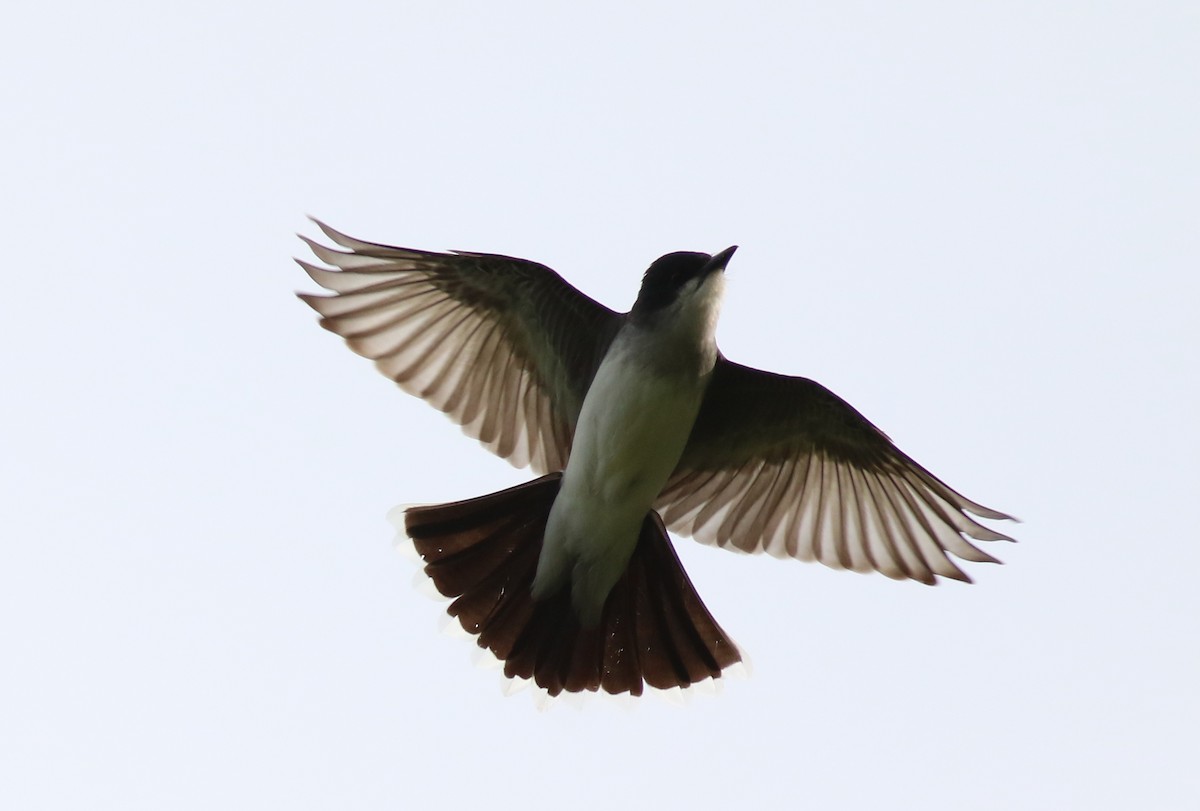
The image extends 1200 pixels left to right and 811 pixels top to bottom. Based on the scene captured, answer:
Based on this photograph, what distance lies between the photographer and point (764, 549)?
9344 millimetres

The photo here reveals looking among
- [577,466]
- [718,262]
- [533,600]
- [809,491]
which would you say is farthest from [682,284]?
[533,600]

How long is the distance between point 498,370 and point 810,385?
161cm

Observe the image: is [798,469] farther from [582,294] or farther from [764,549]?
[582,294]

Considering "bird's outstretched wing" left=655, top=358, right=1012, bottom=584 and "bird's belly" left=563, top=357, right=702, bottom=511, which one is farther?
"bird's outstretched wing" left=655, top=358, right=1012, bottom=584

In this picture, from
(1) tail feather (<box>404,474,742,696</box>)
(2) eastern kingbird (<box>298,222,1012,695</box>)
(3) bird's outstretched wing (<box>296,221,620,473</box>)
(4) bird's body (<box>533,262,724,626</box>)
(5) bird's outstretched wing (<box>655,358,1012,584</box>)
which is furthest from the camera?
(5) bird's outstretched wing (<box>655,358,1012,584</box>)

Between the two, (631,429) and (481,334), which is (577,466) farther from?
(481,334)

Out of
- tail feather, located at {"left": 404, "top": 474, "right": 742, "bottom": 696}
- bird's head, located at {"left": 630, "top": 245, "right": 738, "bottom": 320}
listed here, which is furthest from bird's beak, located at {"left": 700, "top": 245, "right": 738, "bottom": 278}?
tail feather, located at {"left": 404, "top": 474, "right": 742, "bottom": 696}

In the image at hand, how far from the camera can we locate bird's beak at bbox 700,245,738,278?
26.8ft

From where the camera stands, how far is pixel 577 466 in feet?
27.3

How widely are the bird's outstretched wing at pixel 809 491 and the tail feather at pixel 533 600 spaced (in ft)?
1.76

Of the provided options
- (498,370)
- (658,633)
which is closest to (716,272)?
(498,370)

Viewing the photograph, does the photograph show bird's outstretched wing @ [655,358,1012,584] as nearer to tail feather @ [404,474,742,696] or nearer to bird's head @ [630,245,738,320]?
tail feather @ [404,474,742,696]

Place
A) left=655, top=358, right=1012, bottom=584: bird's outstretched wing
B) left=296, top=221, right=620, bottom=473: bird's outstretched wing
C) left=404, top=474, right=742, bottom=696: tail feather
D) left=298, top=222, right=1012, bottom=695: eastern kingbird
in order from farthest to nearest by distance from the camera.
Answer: left=655, top=358, right=1012, bottom=584: bird's outstretched wing < left=404, top=474, right=742, bottom=696: tail feather < left=296, top=221, right=620, bottom=473: bird's outstretched wing < left=298, top=222, right=1012, bottom=695: eastern kingbird

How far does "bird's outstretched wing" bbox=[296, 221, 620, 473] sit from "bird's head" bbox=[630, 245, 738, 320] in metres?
0.36
